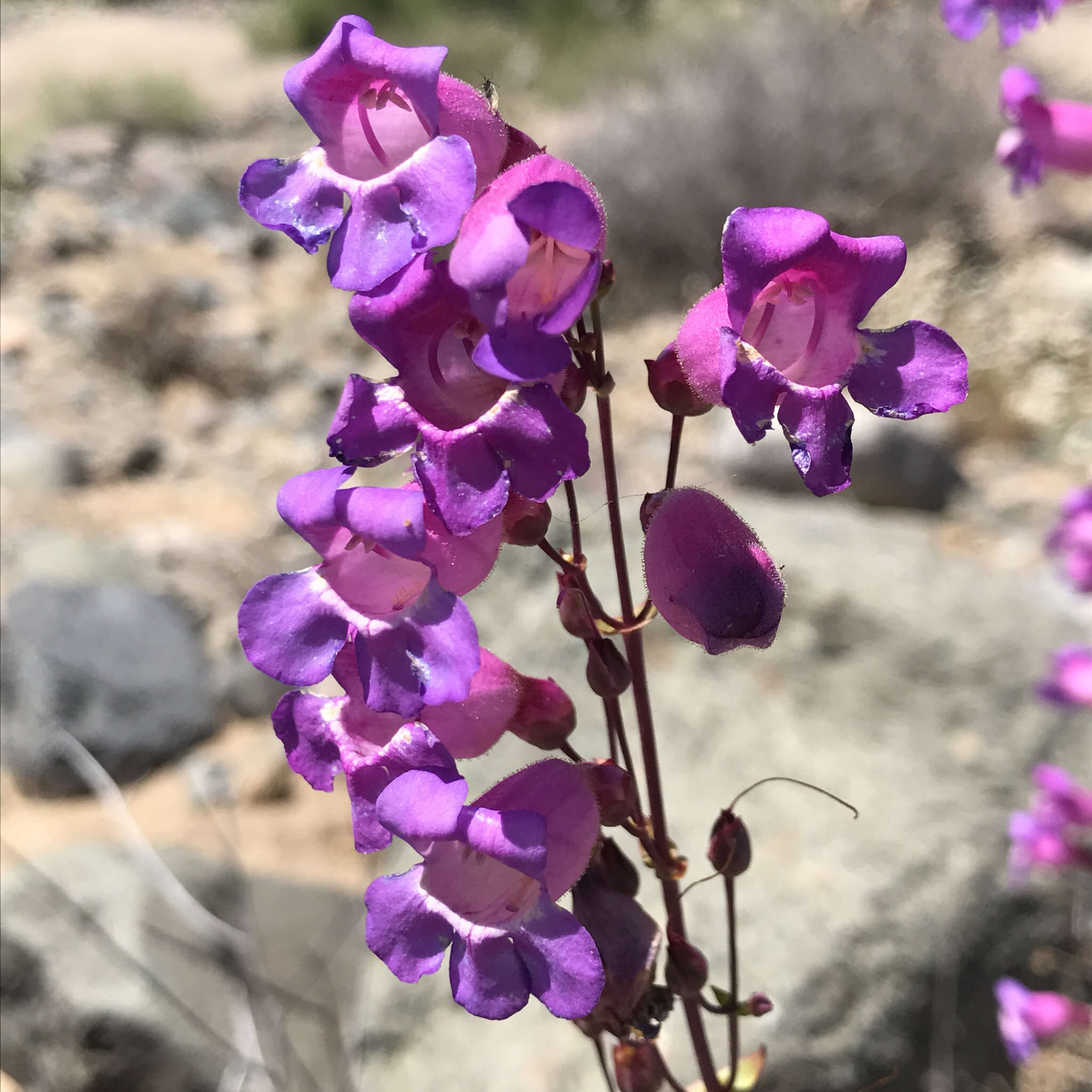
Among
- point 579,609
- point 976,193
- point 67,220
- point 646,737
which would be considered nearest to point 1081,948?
point 646,737

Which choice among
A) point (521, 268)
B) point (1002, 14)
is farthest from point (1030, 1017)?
point (521, 268)

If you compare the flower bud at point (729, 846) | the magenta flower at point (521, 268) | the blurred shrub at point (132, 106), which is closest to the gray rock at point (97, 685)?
the flower bud at point (729, 846)

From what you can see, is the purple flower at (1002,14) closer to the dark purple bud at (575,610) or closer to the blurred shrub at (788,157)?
the dark purple bud at (575,610)

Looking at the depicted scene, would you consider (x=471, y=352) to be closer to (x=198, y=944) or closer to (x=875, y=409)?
(x=875, y=409)

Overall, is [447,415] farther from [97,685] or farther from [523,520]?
[97,685]

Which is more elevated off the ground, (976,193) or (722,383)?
(722,383)

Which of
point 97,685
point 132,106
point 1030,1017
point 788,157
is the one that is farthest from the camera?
point 132,106
